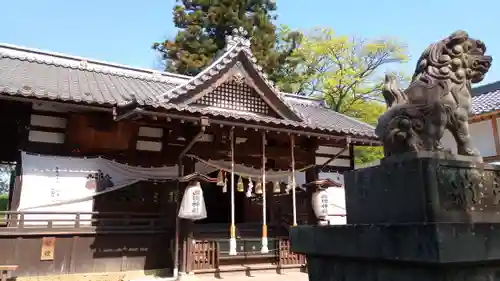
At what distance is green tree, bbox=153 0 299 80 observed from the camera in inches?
955

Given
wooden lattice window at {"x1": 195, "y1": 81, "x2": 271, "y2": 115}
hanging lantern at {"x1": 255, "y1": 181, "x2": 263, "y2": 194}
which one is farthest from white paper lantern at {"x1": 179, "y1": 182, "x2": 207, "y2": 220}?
wooden lattice window at {"x1": 195, "y1": 81, "x2": 271, "y2": 115}

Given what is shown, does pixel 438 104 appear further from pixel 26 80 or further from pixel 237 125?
pixel 26 80

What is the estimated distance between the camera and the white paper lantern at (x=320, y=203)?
38.5 ft

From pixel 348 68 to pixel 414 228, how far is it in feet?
81.1

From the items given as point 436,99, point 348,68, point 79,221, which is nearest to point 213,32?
point 348,68

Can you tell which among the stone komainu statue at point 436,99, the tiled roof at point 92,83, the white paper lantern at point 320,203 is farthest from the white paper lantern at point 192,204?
the stone komainu statue at point 436,99

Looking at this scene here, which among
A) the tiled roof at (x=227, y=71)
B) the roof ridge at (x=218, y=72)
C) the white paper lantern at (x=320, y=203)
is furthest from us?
the white paper lantern at (x=320, y=203)

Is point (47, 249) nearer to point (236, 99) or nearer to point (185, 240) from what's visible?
point (185, 240)

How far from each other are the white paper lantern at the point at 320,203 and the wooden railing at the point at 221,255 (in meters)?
1.24

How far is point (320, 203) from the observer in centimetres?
1177

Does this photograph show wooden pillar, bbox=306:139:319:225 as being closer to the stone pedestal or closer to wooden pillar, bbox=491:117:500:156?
wooden pillar, bbox=491:117:500:156

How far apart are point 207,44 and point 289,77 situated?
6110 mm

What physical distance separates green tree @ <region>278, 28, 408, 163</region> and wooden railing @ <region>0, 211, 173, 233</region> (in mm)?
17745

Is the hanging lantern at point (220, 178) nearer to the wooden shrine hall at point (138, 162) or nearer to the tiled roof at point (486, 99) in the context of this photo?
the wooden shrine hall at point (138, 162)
